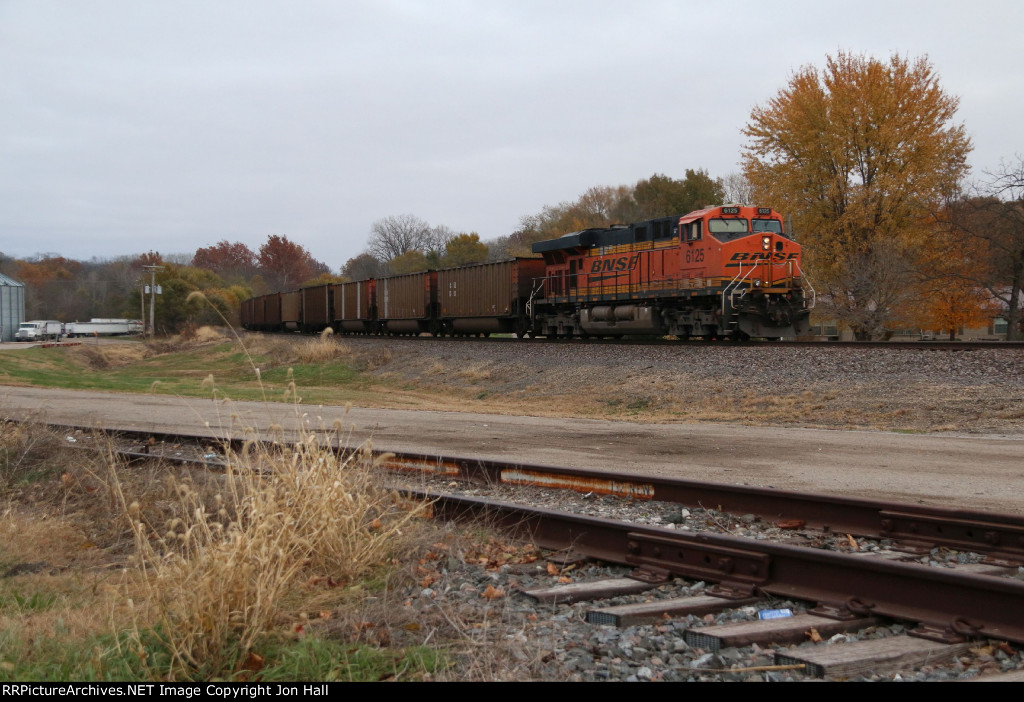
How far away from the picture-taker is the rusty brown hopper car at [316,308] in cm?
4394

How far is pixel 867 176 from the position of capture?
33250 millimetres

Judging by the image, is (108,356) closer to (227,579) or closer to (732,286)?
(732,286)

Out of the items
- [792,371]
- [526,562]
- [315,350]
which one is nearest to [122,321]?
[315,350]

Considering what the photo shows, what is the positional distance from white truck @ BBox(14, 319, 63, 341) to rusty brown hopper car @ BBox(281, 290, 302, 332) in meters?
41.7

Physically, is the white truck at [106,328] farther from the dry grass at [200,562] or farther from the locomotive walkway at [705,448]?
the dry grass at [200,562]

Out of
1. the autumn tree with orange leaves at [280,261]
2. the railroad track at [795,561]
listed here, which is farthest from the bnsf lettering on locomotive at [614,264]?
the autumn tree with orange leaves at [280,261]

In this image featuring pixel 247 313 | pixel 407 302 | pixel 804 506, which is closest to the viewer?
pixel 804 506

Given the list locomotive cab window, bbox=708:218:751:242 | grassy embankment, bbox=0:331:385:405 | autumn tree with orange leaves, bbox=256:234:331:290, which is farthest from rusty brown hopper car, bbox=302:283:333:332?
autumn tree with orange leaves, bbox=256:234:331:290

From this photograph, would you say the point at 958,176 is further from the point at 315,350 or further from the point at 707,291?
the point at 315,350

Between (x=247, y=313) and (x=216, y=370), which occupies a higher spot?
(x=247, y=313)

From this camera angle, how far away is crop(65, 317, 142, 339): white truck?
9162cm

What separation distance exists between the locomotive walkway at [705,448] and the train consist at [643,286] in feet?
26.6

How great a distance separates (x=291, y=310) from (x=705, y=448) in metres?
42.5

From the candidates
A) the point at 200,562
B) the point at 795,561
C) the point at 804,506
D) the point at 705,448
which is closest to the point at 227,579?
the point at 200,562
